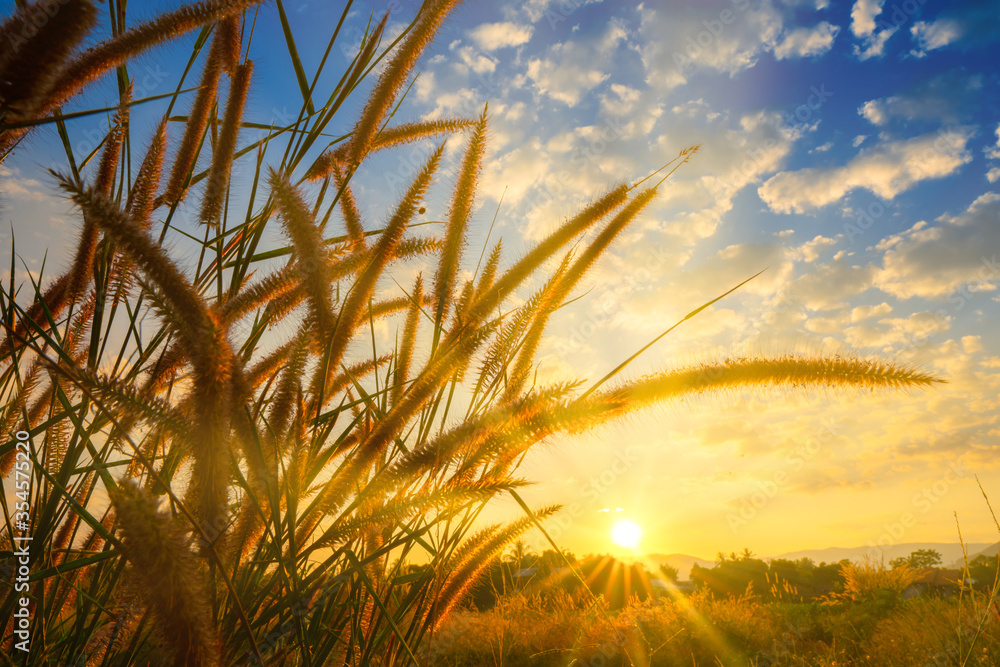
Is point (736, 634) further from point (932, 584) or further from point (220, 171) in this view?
point (220, 171)

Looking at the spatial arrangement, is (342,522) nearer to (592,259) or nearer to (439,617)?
(439,617)

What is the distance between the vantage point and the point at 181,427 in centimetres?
82

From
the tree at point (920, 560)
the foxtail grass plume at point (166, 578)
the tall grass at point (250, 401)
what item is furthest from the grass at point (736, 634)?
the foxtail grass plume at point (166, 578)

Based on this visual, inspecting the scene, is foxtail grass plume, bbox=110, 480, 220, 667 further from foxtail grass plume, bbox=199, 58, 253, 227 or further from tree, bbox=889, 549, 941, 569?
tree, bbox=889, 549, 941, 569

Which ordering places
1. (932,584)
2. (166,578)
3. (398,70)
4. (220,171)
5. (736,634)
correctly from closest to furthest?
(166,578)
(220,171)
(398,70)
(736,634)
(932,584)

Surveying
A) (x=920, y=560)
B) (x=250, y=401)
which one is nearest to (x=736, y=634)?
(x=920, y=560)

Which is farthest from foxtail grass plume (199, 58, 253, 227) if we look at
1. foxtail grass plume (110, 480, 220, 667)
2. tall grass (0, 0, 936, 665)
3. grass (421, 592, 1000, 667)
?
grass (421, 592, 1000, 667)

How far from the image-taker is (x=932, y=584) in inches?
331

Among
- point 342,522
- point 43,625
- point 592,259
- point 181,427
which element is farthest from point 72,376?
point 592,259

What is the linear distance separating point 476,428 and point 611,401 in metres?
0.31

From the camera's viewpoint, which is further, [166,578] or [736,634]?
[736,634]

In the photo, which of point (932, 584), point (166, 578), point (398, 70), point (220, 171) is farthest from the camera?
point (932, 584)

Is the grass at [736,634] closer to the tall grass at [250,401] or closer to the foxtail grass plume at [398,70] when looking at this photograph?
the tall grass at [250,401]

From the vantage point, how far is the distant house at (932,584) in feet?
24.9
